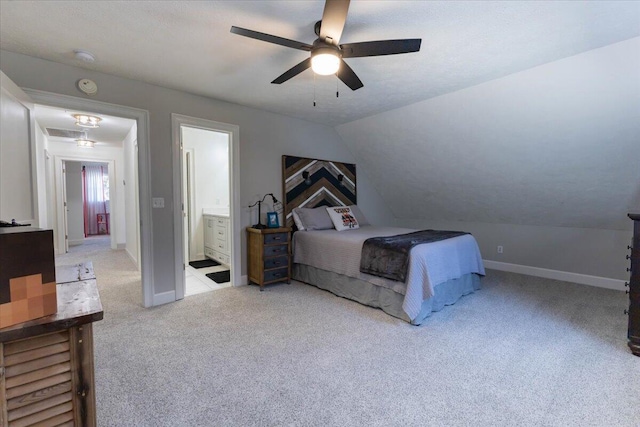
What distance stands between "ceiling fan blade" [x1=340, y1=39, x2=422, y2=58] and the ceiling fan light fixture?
9cm

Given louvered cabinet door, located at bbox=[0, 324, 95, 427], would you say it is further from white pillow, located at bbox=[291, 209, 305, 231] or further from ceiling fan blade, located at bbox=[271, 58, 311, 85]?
white pillow, located at bbox=[291, 209, 305, 231]

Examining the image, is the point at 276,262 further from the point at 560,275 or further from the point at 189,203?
the point at 560,275

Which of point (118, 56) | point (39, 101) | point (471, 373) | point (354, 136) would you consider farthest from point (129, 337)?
point (354, 136)

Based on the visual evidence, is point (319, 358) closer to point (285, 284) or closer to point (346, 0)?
point (285, 284)

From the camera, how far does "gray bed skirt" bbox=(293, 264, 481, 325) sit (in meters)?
2.81

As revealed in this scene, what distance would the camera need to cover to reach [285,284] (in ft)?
12.7

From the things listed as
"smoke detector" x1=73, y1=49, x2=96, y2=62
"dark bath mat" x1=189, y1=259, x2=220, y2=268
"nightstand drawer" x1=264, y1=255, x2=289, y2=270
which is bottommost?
"dark bath mat" x1=189, y1=259, x2=220, y2=268

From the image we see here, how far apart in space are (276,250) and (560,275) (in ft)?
12.8

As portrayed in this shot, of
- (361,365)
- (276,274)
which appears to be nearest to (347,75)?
(361,365)

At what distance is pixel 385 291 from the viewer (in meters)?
Answer: 2.93

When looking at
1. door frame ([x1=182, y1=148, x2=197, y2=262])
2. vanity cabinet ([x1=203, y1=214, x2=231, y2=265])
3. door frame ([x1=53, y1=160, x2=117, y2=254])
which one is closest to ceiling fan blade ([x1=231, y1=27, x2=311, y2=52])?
vanity cabinet ([x1=203, y1=214, x2=231, y2=265])

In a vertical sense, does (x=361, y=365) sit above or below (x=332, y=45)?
below

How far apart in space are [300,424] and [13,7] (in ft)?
9.90

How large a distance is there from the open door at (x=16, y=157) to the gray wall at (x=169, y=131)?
42 centimetres
